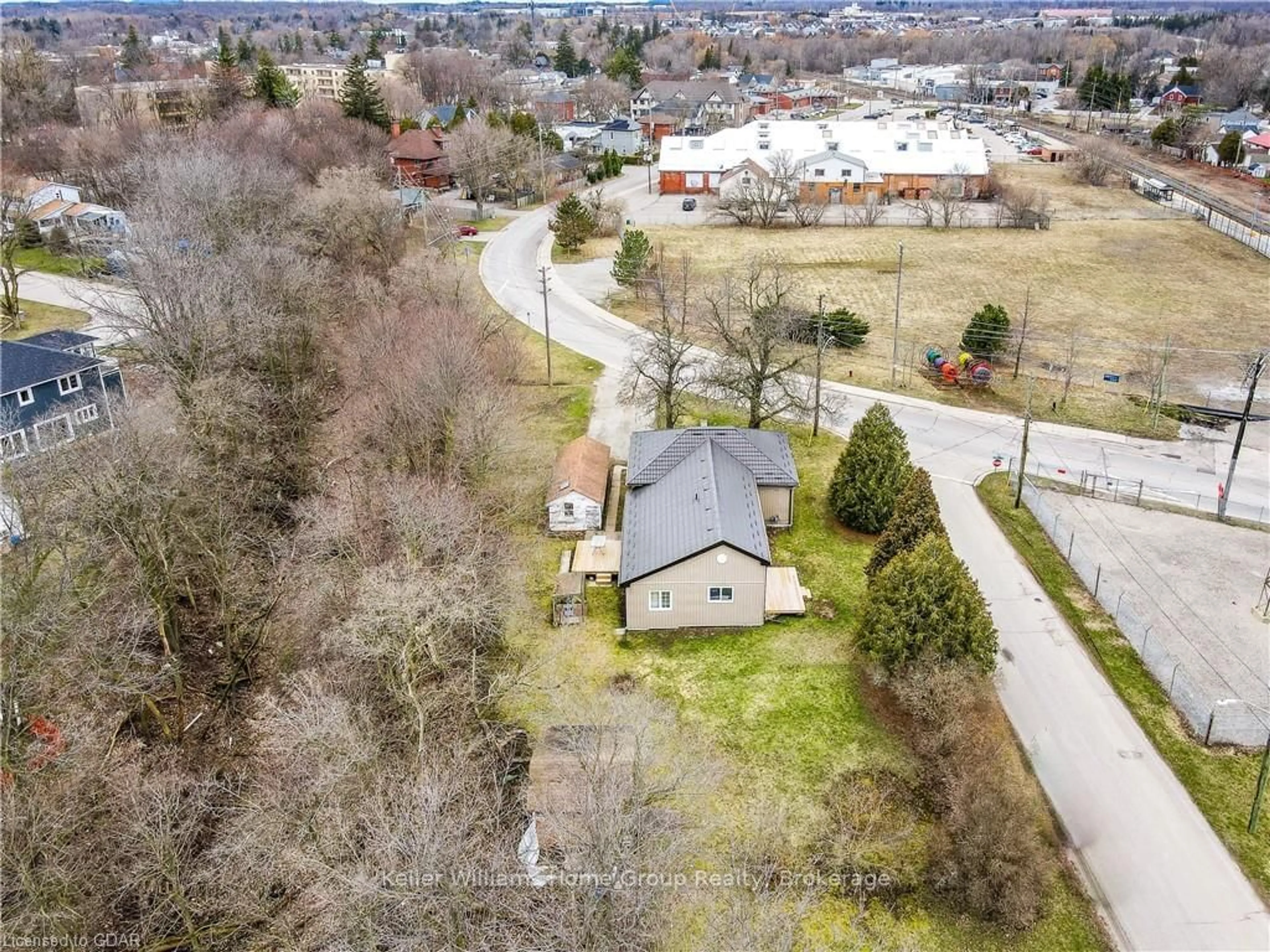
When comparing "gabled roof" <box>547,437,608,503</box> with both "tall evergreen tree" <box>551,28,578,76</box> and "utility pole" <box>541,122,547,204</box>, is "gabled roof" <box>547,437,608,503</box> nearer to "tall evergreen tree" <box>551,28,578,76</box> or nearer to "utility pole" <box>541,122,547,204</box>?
"utility pole" <box>541,122,547,204</box>

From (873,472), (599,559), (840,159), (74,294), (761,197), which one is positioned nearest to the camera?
(599,559)

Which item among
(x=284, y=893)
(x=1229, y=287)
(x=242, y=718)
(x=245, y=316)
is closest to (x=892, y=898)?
(x=284, y=893)

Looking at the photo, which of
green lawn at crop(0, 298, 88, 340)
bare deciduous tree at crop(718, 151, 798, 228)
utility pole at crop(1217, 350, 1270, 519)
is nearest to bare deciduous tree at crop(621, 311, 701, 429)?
utility pole at crop(1217, 350, 1270, 519)

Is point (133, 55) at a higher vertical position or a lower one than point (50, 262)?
higher

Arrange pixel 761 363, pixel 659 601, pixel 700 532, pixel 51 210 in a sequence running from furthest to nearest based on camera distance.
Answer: pixel 51 210
pixel 761 363
pixel 659 601
pixel 700 532

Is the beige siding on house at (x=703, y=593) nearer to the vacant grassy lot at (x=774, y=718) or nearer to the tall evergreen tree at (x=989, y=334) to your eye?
the vacant grassy lot at (x=774, y=718)

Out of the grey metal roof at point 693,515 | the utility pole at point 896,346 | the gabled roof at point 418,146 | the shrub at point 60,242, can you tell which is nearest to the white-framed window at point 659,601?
the grey metal roof at point 693,515

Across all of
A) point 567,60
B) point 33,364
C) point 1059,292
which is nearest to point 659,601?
point 33,364

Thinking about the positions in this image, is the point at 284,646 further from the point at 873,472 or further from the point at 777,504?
the point at 873,472
